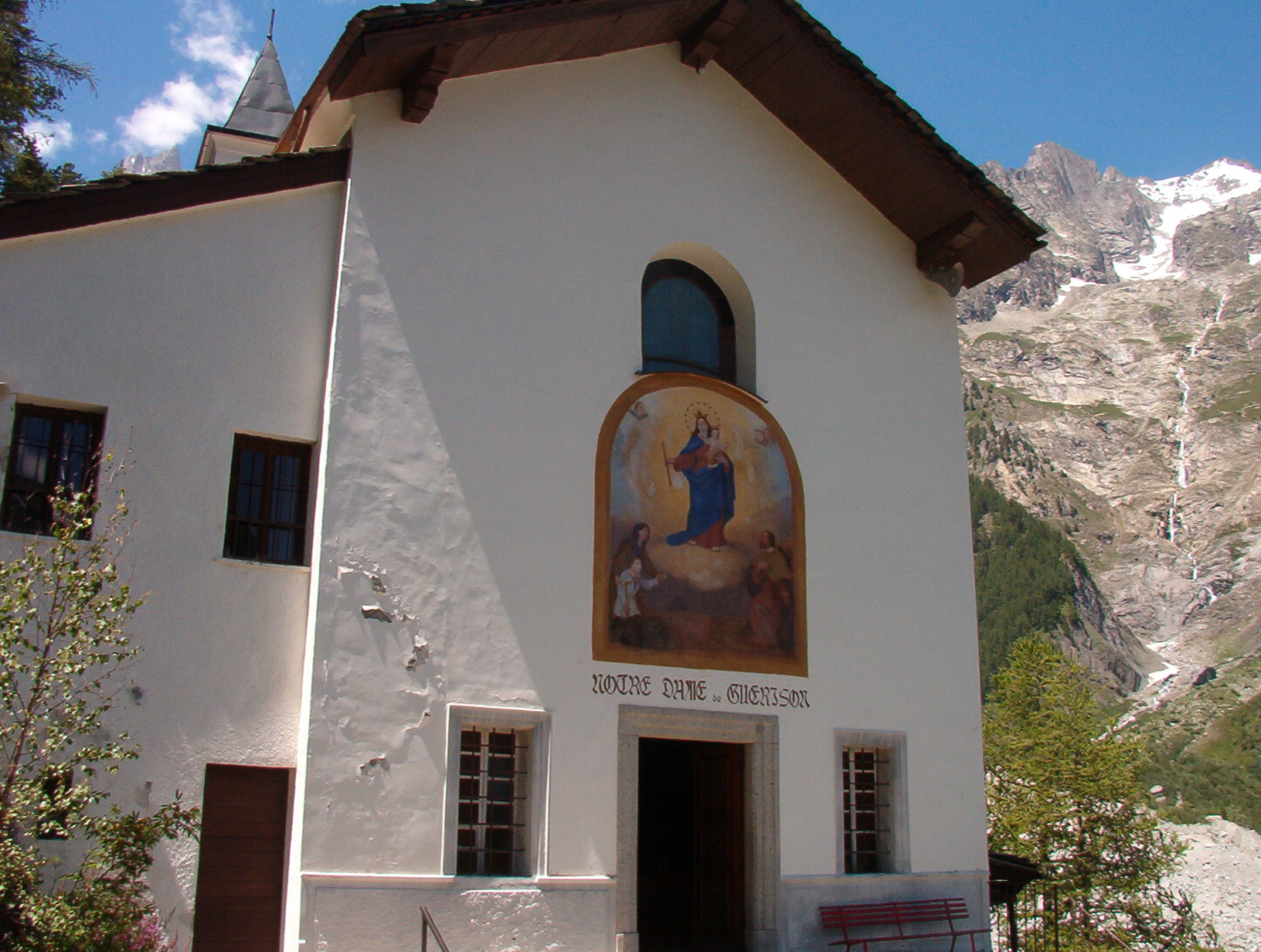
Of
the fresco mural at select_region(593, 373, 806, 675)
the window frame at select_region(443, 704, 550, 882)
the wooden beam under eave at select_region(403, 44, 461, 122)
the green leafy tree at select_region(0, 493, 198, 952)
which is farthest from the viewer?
the fresco mural at select_region(593, 373, 806, 675)

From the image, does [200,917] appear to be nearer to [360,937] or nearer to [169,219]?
[360,937]

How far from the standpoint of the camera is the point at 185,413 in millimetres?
10359

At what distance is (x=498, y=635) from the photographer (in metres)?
10.9

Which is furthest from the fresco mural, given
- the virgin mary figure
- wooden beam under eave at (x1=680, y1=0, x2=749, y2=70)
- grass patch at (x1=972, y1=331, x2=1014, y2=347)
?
grass patch at (x1=972, y1=331, x2=1014, y2=347)

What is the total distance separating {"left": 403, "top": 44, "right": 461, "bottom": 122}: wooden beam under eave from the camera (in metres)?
11.0

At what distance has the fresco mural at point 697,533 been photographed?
11688mm

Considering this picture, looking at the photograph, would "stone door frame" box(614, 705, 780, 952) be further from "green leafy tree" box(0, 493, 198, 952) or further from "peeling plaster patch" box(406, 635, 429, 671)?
"green leafy tree" box(0, 493, 198, 952)

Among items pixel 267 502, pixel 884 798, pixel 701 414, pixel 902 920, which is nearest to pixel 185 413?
pixel 267 502

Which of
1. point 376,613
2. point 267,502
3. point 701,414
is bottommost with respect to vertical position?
point 376,613

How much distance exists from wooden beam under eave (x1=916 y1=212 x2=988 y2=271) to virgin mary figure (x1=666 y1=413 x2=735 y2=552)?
12.0ft

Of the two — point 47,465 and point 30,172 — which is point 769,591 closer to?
point 47,465

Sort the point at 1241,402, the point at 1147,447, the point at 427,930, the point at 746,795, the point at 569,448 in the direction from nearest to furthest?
the point at 427,930
the point at 569,448
the point at 746,795
the point at 1147,447
the point at 1241,402

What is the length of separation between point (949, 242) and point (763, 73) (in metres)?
2.77

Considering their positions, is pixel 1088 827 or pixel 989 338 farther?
pixel 989 338
